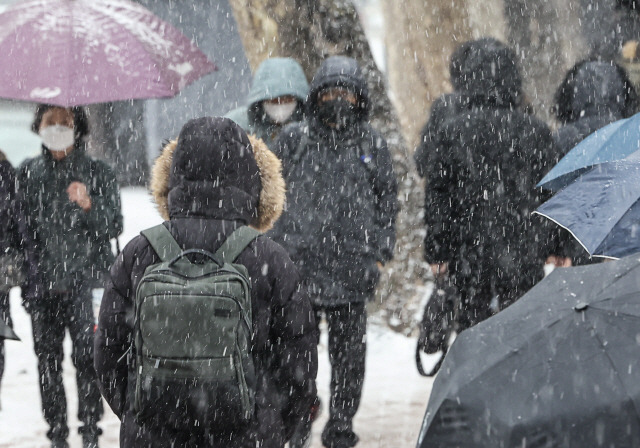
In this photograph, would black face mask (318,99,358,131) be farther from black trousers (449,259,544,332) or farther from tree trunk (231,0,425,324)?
tree trunk (231,0,425,324)

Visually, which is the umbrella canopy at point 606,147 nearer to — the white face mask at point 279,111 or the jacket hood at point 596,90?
the jacket hood at point 596,90

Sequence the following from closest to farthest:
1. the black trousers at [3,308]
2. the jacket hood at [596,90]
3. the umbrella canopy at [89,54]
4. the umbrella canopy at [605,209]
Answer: the umbrella canopy at [605,209] → the umbrella canopy at [89,54] → the black trousers at [3,308] → the jacket hood at [596,90]

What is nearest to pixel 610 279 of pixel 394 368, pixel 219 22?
pixel 394 368

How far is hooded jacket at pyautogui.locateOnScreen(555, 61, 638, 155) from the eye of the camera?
19.2 feet

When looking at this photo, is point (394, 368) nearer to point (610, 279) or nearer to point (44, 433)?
point (44, 433)

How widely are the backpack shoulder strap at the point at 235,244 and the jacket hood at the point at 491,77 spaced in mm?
2531

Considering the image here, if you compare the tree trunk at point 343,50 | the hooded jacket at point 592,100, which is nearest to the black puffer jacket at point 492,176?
the hooded jacket at point 592,100

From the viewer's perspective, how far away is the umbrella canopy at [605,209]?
334 centimetres

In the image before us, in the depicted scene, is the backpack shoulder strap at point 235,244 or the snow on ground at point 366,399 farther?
the snow on ground at point 366,399

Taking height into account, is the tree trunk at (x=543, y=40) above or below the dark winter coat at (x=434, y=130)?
above

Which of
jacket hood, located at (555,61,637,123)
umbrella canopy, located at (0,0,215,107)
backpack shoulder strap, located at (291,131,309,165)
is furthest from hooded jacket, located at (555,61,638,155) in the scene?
umbrella canopy, located at (0,0,215,107)

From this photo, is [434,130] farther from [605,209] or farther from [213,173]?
[213,173]

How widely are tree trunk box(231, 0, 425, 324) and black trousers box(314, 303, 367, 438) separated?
3269mm

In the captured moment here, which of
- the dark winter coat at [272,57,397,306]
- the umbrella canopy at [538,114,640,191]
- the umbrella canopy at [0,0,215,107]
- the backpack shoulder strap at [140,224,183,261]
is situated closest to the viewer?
the backpack shoulder strap at [140,224,183,261]
